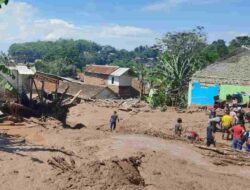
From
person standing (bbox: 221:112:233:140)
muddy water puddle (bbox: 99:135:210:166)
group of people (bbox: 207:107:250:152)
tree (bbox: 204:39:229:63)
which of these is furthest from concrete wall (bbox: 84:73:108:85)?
muddy water puddle (bbox: 99:135:210:166)

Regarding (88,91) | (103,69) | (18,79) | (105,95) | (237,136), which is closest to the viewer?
(237,136)

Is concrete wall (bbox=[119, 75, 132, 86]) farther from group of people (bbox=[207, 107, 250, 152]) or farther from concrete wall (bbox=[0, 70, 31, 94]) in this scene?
group of people (bbox=[207, 107, 250, 152])

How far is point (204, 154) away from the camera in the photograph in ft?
53.6

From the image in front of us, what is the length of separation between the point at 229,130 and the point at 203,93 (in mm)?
12205

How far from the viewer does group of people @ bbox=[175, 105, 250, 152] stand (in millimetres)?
17406

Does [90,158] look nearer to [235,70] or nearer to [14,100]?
[14,100]

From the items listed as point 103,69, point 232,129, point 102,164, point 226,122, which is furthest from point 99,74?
point 102,164

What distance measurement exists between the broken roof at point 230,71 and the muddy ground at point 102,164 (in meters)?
13.5

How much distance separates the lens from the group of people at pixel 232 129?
17.4 meters

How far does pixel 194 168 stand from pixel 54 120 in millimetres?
10665

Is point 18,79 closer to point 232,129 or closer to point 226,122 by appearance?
point 226,122

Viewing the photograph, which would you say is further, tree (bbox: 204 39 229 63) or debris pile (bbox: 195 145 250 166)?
tree (bbox: 204 39 229 63)

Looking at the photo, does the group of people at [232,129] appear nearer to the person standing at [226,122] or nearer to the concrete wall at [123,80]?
the person standing at [226,122]

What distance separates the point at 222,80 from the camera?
3278 cm
